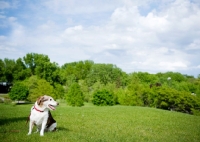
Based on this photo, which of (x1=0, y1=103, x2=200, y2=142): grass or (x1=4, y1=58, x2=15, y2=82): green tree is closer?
(x1=0, y1=103, x2=200, y2=142): grass

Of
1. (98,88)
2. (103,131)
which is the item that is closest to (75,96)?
(98,88)

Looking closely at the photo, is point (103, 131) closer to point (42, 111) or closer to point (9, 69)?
point (42, 111)

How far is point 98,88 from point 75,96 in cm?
2054

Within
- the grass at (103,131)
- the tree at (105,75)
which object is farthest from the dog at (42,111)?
the tree at (105,75)

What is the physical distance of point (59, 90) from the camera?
193ft

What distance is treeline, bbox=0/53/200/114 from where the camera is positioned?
39.9 metres

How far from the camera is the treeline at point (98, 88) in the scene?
39.9 metres

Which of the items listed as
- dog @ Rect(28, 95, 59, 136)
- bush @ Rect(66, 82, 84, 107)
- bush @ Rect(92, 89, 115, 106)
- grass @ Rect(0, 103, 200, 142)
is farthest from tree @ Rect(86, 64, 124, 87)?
dog @ Rect(28, 95, 59, 136)

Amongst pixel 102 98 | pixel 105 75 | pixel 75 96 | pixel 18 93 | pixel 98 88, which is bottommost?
pixel 102 98

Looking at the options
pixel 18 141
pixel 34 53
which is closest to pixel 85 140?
pixel 18 141

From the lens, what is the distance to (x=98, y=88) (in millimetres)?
61219

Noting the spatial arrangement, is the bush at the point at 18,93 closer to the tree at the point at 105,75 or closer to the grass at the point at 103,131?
the tree at the point at 105,75

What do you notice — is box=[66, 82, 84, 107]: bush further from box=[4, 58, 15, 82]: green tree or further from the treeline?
box=[4, 58, 15, 82]: green tree

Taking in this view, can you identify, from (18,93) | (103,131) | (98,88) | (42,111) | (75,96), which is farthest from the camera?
(98,88)
